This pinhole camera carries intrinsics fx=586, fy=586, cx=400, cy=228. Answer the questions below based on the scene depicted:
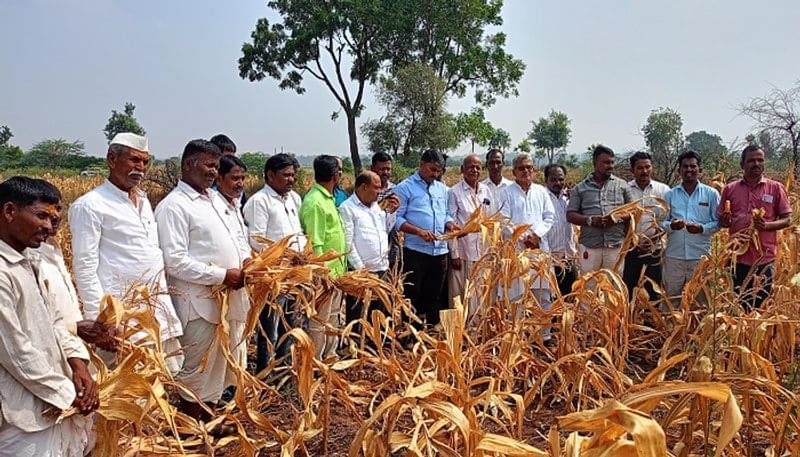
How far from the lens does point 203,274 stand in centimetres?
279

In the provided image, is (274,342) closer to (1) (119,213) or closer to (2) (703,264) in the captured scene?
(1) (119,213)

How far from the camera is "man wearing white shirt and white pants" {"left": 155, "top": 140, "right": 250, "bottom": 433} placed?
281cm

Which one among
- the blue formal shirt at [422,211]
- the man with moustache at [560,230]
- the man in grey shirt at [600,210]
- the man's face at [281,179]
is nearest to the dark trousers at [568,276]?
the man with moustache at [560,230]

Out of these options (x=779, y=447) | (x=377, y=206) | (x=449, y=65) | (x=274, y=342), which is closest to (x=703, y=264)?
(x=779, y=447)

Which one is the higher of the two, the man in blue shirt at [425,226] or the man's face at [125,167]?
the man's face at [125,167]

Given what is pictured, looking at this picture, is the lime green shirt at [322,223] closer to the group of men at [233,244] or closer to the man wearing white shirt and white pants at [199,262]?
the group of men at [233,244]

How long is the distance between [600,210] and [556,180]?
2.21 feet

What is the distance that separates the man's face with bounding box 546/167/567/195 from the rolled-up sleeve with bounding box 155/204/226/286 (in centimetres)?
314

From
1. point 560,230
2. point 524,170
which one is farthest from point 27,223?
point 560,230

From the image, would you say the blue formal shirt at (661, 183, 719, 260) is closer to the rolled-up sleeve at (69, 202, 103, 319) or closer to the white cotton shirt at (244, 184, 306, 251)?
the white cotton shirt at (244, 184, 306, 251)

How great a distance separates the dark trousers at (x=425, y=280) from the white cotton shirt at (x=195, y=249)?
5.89ft

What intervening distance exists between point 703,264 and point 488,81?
75.0ft

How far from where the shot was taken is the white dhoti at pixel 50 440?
1711 mm

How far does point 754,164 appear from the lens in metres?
4.11
